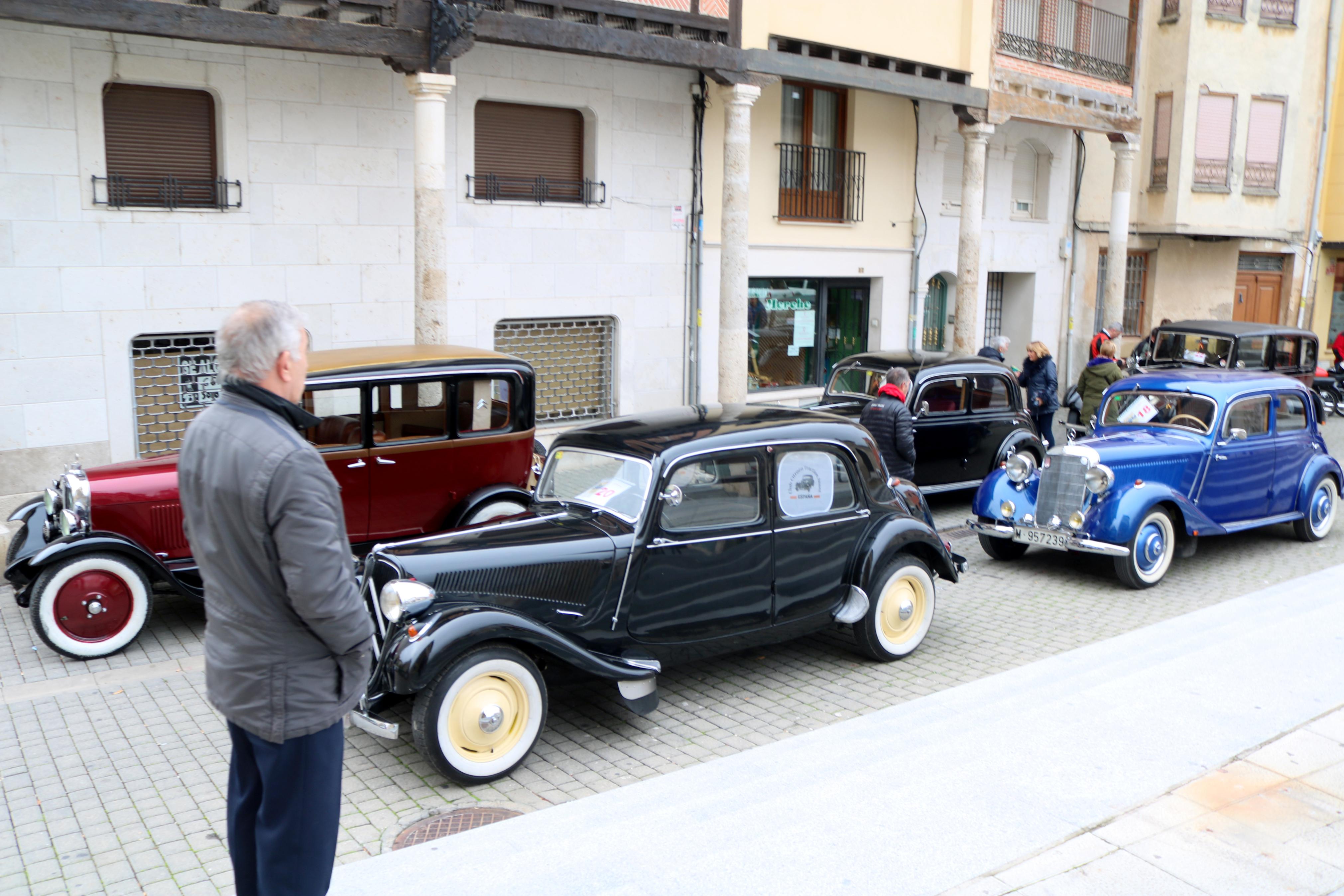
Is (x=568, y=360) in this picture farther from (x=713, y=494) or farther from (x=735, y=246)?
(x=713, y=494)

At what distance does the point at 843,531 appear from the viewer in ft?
21.6

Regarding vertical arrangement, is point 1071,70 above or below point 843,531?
above

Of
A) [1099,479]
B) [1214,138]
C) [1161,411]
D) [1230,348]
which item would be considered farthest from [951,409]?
[1214,138]

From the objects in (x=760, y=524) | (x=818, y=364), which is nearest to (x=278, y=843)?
(x=760, y=524)

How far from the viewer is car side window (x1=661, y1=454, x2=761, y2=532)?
591 centimetres

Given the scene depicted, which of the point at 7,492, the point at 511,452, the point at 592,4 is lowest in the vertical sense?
the point at 7,492

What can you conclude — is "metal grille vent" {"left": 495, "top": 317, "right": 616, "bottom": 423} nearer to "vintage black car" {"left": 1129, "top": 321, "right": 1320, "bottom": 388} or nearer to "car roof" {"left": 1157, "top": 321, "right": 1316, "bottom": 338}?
"vintage black car" {"left": 1129, "top": 321, "right": 1320, "bottom": 388}

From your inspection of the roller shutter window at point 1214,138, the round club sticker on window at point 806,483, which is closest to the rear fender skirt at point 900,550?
the round club sticker on window at point 806,483

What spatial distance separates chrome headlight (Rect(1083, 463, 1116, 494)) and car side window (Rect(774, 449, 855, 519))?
10.2ft

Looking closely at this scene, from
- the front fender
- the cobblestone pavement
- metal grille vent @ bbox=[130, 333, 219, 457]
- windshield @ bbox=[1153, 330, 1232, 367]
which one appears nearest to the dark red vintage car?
the cobblestone pavement

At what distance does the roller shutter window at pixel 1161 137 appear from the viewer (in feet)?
70.7

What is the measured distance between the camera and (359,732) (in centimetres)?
591

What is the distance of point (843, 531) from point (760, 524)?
0.68m

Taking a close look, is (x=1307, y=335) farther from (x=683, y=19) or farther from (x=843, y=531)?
(x=843, y=531)
